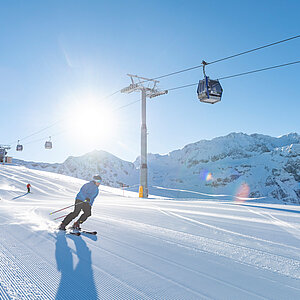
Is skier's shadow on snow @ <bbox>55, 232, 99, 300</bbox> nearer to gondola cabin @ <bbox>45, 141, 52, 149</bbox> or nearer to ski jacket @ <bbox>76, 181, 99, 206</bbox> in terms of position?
ski jacket @ <bbox>76, 181, 99, 206</bbox>

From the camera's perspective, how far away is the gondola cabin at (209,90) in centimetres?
1198

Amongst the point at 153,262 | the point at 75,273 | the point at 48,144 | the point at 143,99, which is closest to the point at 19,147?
the point at 48,144

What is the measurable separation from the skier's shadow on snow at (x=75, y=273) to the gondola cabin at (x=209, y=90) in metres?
9.50

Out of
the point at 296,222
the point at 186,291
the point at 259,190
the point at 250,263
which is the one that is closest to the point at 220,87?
the point at 296,222

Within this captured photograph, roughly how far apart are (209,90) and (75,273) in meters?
10.6

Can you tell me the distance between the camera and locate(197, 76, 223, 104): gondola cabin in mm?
11977

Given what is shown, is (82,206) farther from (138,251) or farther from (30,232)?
(138,251)

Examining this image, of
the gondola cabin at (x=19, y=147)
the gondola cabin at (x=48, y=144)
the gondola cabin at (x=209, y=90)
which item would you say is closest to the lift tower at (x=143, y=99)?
the gondola cabin at (x=209, y=90)

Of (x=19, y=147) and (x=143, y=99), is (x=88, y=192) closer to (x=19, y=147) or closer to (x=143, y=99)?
(x=143, y=99)

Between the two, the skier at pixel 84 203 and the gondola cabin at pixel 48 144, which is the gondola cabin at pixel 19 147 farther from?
the skier at pixel 84 203

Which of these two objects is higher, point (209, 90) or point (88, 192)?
point (209, 90)

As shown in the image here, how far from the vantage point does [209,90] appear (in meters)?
12.0

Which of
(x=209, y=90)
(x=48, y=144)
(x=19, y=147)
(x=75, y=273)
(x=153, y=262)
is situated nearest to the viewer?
(x=75, y=273)

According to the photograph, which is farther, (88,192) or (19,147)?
(19,147)
